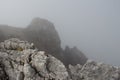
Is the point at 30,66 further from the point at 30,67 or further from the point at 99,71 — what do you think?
the point at 99,71

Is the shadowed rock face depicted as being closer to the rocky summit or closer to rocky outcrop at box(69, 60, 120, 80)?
rocky outcrop at box(69, 60, 120, 80)

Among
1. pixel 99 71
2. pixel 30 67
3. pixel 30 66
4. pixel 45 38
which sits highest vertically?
pixel 45 38

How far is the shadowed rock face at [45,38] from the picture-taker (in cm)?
14875

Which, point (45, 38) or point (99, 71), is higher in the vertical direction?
point (45, 38)

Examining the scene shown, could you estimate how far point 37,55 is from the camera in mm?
54938

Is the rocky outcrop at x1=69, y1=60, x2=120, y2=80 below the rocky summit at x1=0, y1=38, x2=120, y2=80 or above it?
above

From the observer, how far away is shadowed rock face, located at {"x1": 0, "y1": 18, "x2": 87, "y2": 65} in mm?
148750

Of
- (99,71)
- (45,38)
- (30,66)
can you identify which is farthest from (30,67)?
(45,38)

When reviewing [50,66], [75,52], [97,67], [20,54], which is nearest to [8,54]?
[20,54]

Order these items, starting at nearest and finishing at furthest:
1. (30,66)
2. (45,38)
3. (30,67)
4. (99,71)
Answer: (30,67), (30,66), (99,71), (45,38)

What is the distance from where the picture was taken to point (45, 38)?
159m

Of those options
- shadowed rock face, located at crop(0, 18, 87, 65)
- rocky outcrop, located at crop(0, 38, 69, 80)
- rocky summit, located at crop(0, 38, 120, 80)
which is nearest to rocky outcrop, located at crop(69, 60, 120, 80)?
rocky summit, located at crop(0, 38, 120, 80)

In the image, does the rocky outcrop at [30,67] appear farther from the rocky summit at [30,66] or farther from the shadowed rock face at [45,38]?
the shadowed rock face at [45,38]

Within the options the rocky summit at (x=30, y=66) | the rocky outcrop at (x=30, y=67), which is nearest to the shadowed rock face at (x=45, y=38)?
the rocky summit at (x=30, y=66)
